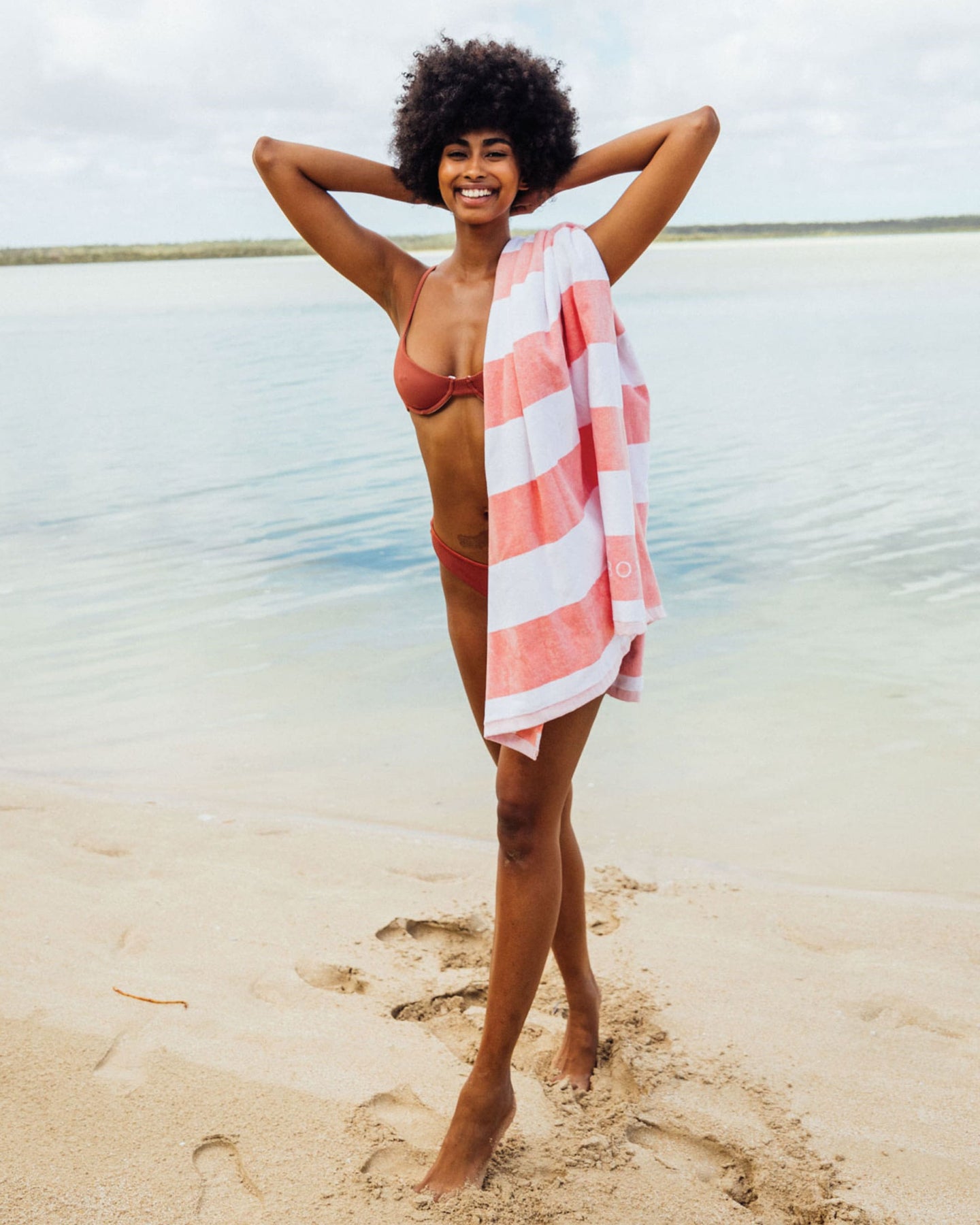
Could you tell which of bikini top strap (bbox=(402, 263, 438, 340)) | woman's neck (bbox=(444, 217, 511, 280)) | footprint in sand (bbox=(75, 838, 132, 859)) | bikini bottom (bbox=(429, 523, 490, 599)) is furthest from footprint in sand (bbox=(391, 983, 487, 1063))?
woman's neck (bbox=(444, 217, 511, 280))

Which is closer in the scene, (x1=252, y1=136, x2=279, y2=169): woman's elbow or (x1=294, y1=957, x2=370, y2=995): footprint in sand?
(x1=252, y1=136, x2=279, y2=169): woman's elbow

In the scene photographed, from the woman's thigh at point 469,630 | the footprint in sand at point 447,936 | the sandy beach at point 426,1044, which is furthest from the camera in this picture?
the footprint in sand at point 447,936

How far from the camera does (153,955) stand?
3027mm

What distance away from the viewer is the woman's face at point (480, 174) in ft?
7.60

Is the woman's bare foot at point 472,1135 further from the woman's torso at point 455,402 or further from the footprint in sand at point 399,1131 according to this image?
the woman's torso at point 455,402

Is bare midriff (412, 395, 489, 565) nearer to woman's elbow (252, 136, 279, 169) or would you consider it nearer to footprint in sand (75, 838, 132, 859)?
woman's elbow (252, 136, 279, 169)

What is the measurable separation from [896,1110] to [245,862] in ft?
6.90

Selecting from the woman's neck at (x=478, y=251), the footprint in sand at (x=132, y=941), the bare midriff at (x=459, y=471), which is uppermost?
the woman's neck at (x=478, y=251)

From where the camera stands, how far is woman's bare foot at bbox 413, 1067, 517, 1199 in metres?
2.20

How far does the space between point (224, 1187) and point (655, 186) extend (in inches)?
83.8

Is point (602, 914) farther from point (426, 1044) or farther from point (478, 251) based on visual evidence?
point (478, 251)

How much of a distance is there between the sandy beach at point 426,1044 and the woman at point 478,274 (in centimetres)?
27

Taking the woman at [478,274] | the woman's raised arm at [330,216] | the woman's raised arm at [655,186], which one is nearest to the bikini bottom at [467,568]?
the woman at [478,274]

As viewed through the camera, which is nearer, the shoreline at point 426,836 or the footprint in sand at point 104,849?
the shoreline at point 426,836
